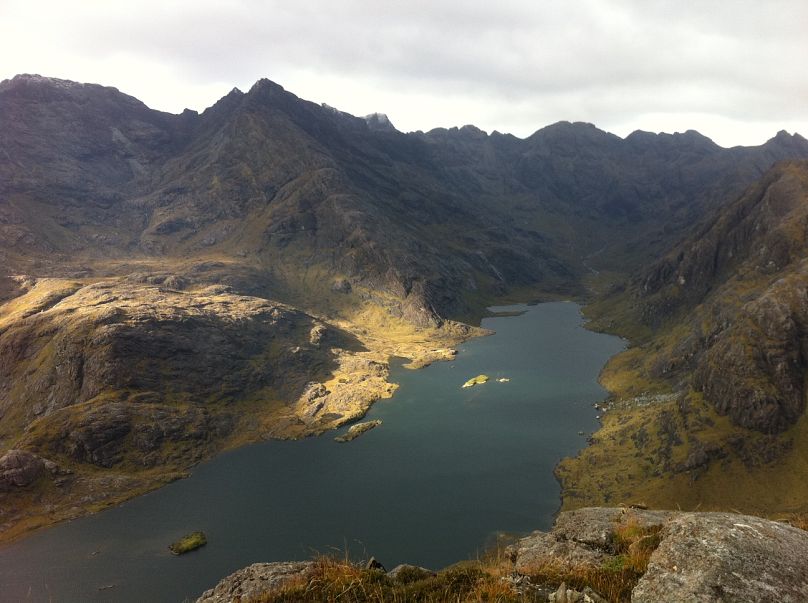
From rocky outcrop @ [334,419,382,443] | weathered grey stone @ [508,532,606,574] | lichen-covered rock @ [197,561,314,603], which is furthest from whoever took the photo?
rocky outcrop @ [334,419,382,443]

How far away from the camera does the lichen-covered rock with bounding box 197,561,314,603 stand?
61.8 feet

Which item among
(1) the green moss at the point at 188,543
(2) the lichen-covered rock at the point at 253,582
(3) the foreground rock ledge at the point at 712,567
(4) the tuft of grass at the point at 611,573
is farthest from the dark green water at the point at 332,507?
(4) the tuft of grass at the point at 611,573

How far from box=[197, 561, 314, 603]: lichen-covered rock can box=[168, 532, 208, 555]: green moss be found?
84668 mm

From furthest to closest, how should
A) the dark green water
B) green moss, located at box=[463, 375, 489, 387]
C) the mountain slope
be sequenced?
green moss, located at box=[463, 375, 489, 387]
the mountain slope
the dark green water

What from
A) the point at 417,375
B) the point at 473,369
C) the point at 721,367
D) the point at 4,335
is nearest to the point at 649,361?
the point at 721,367

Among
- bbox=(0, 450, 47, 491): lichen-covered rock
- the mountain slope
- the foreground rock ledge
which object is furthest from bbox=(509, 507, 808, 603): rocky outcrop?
bbox=(0, 450, 47, 491): lichen-covered rock

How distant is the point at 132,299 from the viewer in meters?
196

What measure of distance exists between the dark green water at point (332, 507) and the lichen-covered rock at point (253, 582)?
195 feet

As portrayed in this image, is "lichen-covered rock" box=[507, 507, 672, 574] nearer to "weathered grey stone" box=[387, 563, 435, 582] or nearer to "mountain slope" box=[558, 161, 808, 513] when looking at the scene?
"weathered grey stone" box=[387, 563, 435, 582]

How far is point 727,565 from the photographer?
14859mm

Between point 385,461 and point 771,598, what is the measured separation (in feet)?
374

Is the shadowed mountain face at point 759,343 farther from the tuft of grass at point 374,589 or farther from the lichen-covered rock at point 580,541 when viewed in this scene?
the tuft of grass at point 374,589

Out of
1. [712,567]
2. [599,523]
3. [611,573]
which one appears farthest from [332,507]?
[712,567]

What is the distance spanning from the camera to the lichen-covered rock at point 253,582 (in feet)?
61.8
